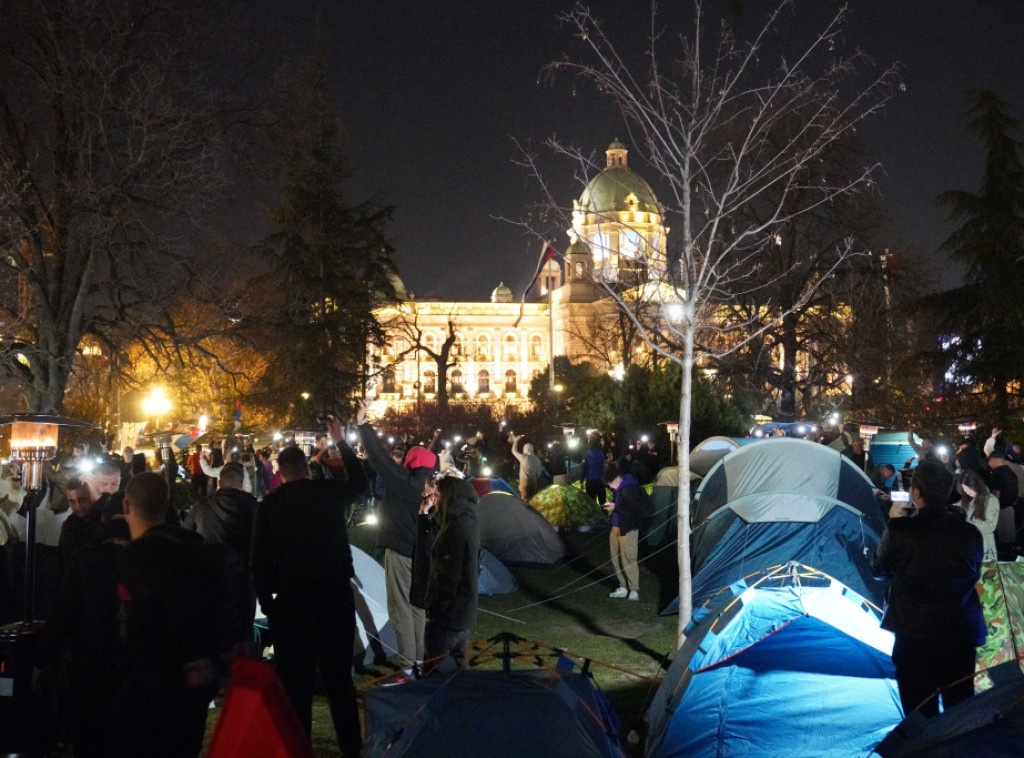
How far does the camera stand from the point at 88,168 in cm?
1516

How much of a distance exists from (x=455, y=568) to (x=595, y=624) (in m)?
4.46

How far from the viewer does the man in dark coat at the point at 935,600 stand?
530 centimetres

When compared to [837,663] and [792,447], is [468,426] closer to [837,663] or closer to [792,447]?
[792,447]

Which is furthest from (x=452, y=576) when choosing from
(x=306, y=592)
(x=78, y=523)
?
(x=78, y=523)

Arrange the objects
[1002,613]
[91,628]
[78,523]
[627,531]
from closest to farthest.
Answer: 1. [91,628]
2. [78,523]
3. [1002,613]
4. [627,531]

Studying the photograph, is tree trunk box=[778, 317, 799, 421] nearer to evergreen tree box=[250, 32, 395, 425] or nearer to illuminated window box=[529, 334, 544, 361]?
evergreen tree box=[250, 32, 395, 425]

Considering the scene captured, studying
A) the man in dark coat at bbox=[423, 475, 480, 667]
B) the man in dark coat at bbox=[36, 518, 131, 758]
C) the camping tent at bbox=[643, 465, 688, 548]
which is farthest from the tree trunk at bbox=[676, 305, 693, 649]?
the camping tent at bbox=[643, 465, 688, 548]

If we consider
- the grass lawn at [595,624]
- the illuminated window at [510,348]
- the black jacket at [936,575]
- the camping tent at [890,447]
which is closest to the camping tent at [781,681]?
the grass lawn at [595,624]

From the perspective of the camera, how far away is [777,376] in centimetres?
2631

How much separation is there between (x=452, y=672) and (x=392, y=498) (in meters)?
3.11

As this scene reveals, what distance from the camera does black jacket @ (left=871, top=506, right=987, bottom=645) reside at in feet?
17.4

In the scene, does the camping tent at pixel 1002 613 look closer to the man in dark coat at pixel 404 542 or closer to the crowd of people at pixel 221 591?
the crowd of people at pixel 221 591

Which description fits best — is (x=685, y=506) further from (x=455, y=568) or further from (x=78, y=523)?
(x=78, y=523)

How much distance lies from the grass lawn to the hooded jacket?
29.2 inches
